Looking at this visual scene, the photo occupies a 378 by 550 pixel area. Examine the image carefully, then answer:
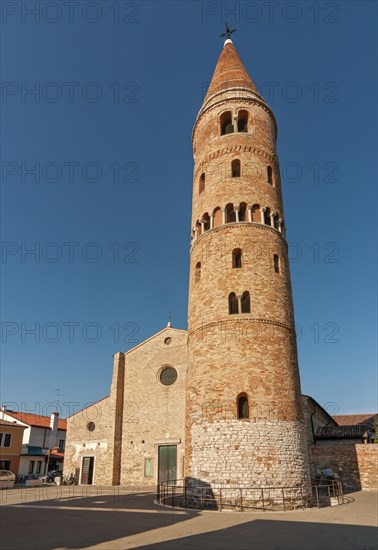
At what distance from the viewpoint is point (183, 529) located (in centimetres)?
979

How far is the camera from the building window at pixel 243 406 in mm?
14805

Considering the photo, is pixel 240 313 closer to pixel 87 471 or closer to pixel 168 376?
pixel 168 376

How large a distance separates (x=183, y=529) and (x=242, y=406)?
5.79 meters

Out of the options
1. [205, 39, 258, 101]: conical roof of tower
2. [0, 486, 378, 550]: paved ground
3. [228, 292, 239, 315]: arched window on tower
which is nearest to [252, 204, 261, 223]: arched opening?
[228, 292, 239, 315]: arched window on tower

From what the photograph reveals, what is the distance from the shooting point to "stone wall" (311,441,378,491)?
20812 millimetres

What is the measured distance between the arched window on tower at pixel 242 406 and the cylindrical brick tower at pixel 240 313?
36 millimetres

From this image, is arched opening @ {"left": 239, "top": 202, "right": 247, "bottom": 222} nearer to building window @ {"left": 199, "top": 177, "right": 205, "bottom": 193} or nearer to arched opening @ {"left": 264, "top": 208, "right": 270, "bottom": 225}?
→ arched opening @ {"left": 264, "top": 208, "right": 270, "bottom": 225}

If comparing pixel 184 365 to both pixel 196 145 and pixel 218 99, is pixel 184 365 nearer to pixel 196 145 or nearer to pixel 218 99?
pixel 196 145

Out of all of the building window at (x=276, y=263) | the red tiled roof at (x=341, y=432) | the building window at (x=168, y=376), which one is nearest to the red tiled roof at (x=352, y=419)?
the red tiled roof at (x=341, y=432)

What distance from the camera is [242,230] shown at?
17.7 m

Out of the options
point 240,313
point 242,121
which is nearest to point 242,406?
point 240,313

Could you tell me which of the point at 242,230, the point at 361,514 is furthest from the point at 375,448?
the point at 242,230

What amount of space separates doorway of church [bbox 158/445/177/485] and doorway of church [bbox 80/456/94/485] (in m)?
5.24

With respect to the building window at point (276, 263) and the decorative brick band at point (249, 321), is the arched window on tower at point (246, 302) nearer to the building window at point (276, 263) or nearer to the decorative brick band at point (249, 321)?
the decorative brick band at point (249, 321)
